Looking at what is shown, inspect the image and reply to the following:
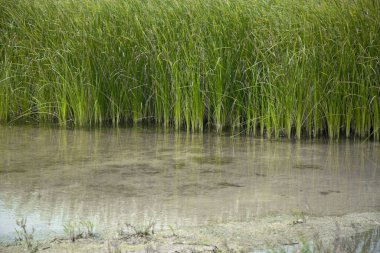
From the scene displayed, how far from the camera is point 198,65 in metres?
7.69

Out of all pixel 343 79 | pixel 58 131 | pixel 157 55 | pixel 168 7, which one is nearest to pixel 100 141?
pixel 58 131

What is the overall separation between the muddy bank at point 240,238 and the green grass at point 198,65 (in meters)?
3.12

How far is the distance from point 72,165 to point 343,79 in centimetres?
285

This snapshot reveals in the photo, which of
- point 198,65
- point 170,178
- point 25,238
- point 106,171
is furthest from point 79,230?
point 198,65

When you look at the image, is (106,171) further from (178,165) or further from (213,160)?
(213,160)

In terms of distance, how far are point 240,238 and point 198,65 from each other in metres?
3.96

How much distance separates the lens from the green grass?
728 centimetres

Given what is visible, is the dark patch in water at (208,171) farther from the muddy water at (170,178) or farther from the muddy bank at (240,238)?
the muddy bank at (240,238)

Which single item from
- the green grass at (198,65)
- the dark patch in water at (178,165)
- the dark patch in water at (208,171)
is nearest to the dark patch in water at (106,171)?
the dark patch in water at (178,165)

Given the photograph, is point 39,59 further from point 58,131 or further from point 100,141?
point 100,141

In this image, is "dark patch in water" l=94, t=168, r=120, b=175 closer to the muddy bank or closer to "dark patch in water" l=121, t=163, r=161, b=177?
"dark patch in water" l=121, t=163, r=161, b=177

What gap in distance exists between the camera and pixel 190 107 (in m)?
7.89

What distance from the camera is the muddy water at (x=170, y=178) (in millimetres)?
4508

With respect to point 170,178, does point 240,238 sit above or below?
below
